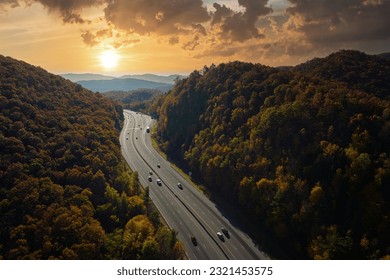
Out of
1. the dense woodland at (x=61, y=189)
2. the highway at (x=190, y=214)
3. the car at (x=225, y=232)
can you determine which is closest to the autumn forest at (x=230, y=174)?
the dense woodland at (x=61, y=189)

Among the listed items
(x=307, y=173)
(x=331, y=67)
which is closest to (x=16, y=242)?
(x=307, y=173)

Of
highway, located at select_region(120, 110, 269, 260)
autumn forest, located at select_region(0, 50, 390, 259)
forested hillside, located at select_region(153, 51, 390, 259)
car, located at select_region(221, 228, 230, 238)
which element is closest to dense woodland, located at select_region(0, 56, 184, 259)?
autumn forest, located at select_region(0, 50, 390, 259)

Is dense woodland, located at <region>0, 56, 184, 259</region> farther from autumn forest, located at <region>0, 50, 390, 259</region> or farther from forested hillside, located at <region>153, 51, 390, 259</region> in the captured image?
forested hillside, located at <region>153, 51, 390, 259</region>

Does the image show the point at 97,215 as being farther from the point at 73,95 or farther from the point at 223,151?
the point at 73,95

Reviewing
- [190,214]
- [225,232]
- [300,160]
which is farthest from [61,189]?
[300,160]

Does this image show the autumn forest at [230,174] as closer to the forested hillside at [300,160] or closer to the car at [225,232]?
the forested hillside at [300,160]

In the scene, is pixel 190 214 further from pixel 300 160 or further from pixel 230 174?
pixel 300 160

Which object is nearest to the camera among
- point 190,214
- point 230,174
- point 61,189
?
point 61,189
